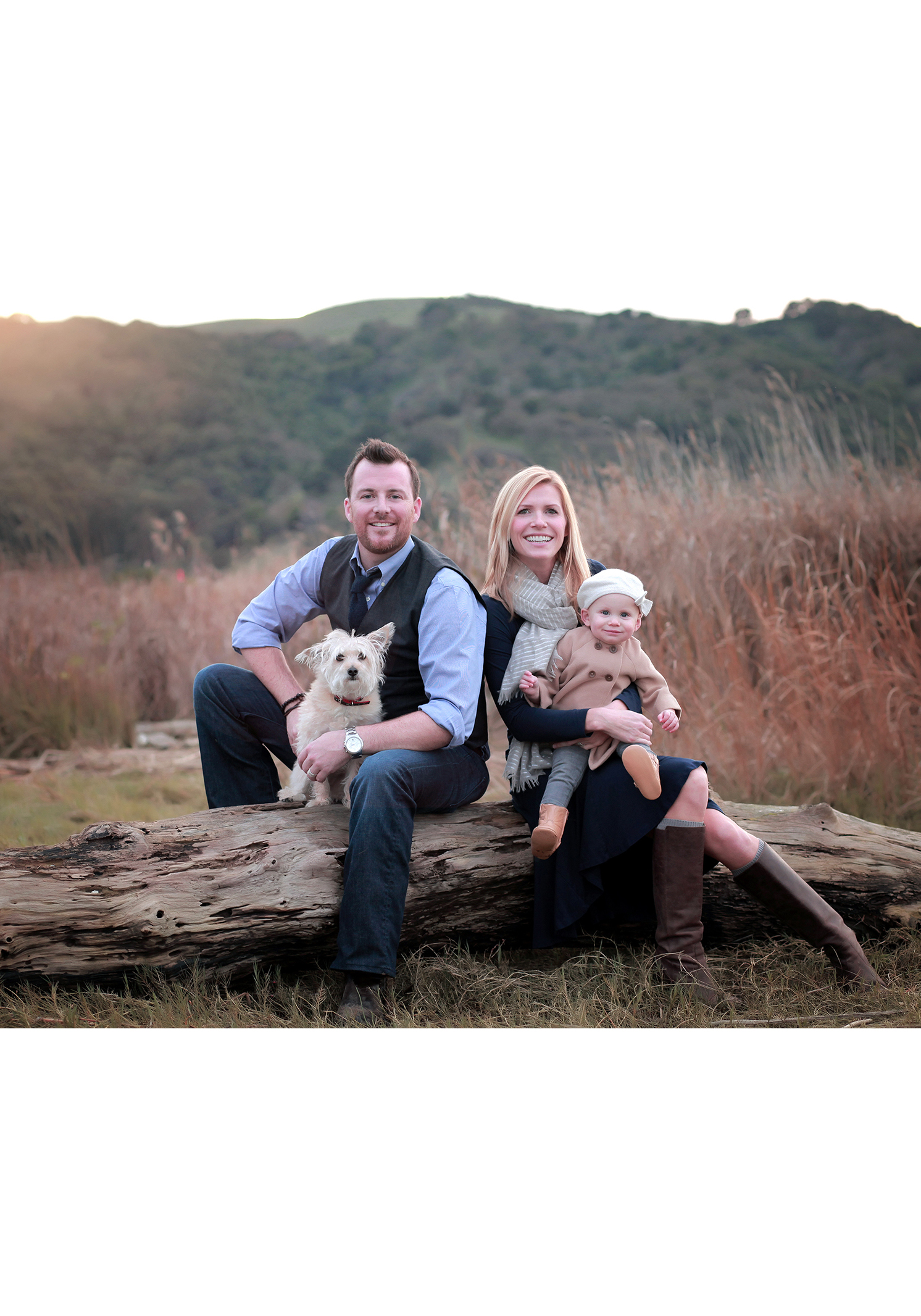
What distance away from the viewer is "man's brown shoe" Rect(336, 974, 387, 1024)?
2.61m

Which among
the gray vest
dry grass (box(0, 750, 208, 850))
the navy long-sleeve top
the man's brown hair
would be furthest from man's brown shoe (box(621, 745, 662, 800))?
dry grass (box(0, 750, 208, 850))

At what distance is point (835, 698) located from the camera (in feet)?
16.3

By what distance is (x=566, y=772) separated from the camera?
113 inches

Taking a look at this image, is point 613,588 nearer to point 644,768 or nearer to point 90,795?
point 644,768

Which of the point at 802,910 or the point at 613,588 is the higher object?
the point at 613,588

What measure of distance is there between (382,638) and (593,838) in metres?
0.94

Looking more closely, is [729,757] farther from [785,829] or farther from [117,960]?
[117,960]

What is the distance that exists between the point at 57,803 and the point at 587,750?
139 inches

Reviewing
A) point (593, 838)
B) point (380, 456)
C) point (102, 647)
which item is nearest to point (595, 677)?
point (593, 838)

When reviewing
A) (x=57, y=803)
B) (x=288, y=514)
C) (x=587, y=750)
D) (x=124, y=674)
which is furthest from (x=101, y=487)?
(x=587, y=750)

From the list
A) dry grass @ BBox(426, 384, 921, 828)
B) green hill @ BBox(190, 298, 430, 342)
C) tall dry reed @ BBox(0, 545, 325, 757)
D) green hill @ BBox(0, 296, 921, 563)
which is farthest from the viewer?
green hill @ BBox(190, 298, 430, 342)

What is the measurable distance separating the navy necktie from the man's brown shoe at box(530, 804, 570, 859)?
0.96 m

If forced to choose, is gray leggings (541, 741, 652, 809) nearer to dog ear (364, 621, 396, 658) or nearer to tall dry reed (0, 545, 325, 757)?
dog ear (364, 621, 396, 658)

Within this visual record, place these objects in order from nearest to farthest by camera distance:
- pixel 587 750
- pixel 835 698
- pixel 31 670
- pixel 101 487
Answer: pixel 587 750
pixel 835 698
pixel 31 670
pixel 101 487
